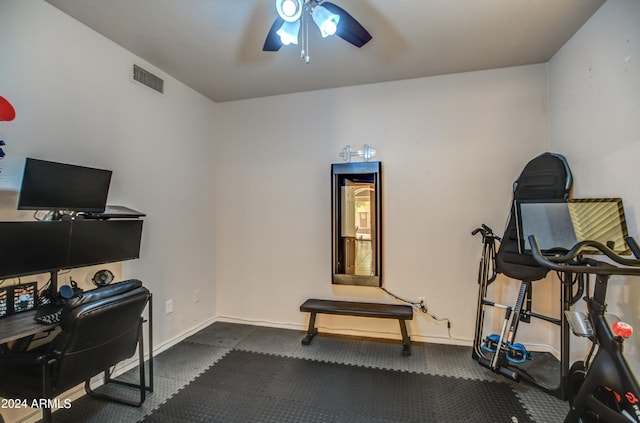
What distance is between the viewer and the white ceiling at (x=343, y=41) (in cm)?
198

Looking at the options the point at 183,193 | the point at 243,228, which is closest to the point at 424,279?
the point at 243,228

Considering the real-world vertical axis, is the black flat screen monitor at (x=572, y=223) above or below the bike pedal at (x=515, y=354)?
above

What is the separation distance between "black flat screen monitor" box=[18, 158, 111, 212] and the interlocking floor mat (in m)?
1.51

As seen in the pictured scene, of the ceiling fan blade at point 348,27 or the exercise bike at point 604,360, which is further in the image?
the ceiling fan blade at point 348,27

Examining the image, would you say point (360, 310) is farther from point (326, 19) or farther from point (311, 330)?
point (326, 19)

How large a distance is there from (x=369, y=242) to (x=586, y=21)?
96.6 inches

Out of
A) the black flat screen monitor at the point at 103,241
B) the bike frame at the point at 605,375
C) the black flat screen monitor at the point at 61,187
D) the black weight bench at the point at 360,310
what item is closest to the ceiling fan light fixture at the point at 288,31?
the black flat screen monitor at the point at 61,187

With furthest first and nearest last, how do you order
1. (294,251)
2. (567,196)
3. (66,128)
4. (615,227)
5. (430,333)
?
(294,251) → (430,333) → (567,196) → (66,128) → (615,227)

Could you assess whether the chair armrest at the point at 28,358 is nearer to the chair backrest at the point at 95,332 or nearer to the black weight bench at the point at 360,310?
the chair backrest at the point at 95,332

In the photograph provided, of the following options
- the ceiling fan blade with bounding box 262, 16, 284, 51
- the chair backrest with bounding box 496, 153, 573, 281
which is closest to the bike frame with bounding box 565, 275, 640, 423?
the chair backrest with bounding box 496, 153, 573, 281

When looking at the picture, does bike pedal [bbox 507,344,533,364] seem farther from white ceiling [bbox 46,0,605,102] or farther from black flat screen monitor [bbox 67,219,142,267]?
black flat screen monitor [bbox 67,219,142,267]

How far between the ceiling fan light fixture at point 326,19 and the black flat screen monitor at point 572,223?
5.86 feet

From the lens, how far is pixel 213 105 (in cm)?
365

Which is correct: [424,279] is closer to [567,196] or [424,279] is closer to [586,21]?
[567,196]
